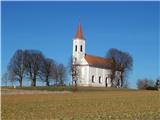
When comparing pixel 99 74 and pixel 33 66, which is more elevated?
pixel 33 66

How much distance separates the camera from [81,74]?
142 metres

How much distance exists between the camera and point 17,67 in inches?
4525

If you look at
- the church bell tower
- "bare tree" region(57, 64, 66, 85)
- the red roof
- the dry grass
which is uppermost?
the red roof

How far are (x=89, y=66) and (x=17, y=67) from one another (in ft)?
122

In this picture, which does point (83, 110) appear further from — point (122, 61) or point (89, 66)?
point (89, 66)

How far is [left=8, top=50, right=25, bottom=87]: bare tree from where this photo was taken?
376 feet

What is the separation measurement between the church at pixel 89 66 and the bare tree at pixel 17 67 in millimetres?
29297

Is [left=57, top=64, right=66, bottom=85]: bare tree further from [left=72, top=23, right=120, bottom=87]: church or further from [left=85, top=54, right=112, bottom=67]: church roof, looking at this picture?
[left=85, top=54, right=112, bottom=67]: church roof

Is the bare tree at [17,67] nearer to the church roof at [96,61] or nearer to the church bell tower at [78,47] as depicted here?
the church bell tower at [78,47]

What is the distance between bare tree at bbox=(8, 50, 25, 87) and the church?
29.3 m

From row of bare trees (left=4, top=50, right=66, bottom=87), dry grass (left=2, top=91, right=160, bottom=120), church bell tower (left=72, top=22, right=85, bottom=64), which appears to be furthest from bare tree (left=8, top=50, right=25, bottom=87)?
dry grass (left=2, top=91, right=160, bottom=120)

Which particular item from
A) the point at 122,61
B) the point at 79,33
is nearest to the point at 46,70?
the point at 122,61

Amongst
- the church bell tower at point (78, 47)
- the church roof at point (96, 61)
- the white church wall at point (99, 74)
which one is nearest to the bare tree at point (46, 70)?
the church bell tower at point (78, 47)

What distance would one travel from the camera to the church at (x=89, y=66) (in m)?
144
